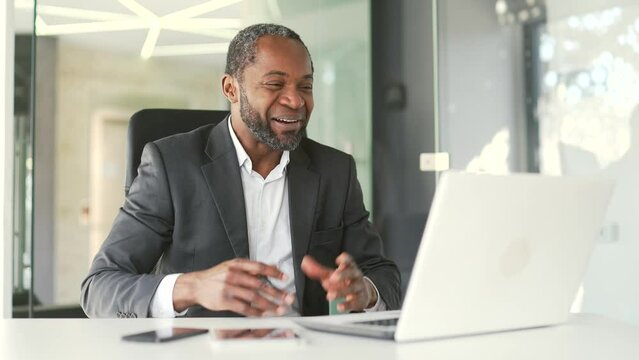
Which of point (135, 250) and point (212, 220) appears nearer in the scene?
point (135, 250)

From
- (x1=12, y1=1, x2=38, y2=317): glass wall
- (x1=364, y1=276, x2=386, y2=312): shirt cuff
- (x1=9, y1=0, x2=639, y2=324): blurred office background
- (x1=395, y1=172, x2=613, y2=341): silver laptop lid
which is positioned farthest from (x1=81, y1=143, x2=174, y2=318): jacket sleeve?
(x1=12, y1=1, x2=38, y2=317): glass wall

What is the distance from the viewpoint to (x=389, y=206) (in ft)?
14.1

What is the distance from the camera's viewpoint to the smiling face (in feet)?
7.22

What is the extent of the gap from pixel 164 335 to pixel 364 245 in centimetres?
102

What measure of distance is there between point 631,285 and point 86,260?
2227mm

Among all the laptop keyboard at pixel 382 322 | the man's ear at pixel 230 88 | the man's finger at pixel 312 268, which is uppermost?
the man's ear at pixel 230 88

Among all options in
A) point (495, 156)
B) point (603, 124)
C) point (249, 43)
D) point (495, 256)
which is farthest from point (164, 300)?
point (495, 156)

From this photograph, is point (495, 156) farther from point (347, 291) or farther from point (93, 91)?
point (347, 291)

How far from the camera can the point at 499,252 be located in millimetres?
1220

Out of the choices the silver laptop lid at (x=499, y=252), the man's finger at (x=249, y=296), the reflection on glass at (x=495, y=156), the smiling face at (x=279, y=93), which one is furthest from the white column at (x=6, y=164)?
the silver laptop lid at (x=499, y=252)

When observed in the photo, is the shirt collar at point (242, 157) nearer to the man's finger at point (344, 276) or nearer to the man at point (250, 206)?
the man at point (250, 206)

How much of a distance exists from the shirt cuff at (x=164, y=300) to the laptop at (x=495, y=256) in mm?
325

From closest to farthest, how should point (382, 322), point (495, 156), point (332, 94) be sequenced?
point (382, 322) < point (495, 156) < point (332, 94)

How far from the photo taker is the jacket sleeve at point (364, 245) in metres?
2.01
